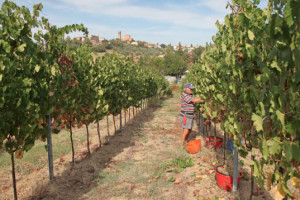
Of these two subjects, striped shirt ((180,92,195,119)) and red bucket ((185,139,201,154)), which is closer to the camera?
red bucket ((185,139,201,154))

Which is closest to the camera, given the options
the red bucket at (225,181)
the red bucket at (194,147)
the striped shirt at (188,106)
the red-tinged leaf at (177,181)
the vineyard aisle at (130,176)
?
the red bucket at (225,181)

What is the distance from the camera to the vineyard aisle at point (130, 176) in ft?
15.5

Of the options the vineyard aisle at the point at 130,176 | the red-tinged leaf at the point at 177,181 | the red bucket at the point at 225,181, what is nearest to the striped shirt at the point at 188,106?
the vineyard aisle at the point at 130,176

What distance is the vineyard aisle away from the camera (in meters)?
4.72

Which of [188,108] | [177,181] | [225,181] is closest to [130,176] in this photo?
[177,181]

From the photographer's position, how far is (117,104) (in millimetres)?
8992

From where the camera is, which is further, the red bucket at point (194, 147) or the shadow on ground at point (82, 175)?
the red bucket at point (194, 147)

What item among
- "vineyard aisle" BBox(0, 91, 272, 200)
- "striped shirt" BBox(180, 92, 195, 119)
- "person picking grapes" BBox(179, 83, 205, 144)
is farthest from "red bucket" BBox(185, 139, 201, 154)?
"striped shirt" BBox(180, 92, 195, 119)

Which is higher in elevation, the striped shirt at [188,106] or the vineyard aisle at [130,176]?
the striped shirt at [188,106]

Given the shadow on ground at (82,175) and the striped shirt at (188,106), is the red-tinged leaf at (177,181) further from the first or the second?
the striped shirt at (188,106)

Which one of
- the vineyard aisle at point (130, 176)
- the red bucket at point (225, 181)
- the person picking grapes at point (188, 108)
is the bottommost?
the vineyard aisle at point (130, 176)

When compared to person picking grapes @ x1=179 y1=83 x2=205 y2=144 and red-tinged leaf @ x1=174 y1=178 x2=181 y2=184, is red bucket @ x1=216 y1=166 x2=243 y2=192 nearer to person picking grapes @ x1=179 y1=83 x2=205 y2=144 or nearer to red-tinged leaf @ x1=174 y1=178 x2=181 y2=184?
red-tinged leaf @ x1=174 y1=178 x2=181 y2=184

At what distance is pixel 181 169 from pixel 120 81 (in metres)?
4.81

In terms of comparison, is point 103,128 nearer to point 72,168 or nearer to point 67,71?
point 72,168
